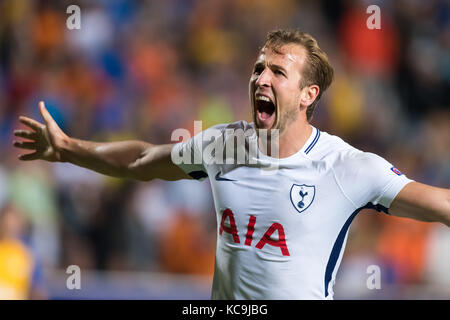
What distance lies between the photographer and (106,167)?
4051mm

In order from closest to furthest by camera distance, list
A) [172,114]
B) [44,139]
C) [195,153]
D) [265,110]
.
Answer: [265,110], [195,153], [44,139], [172,114]

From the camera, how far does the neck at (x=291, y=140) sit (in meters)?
3.56

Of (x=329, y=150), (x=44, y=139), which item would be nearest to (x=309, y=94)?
(x=329, y=150)

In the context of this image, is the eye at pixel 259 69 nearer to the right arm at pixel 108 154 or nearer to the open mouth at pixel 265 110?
the open mouth at pixel 265 110

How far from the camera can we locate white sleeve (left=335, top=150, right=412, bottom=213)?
10.7 feet

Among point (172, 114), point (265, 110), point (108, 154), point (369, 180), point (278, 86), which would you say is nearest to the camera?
point (369, 180)

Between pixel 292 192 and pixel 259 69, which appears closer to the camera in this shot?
pixel 292 192

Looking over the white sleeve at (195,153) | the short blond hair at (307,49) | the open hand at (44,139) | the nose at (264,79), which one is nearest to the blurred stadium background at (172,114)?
the open hand at (44,139)

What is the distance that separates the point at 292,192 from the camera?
343 cm

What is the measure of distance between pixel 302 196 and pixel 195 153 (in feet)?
2.33

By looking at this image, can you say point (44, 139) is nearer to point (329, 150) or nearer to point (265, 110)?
point (265, 110)

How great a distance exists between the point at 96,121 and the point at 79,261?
1807 mm
